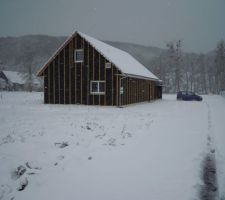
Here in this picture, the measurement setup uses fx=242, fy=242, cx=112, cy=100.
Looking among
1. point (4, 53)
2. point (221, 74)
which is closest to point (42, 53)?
point (4, 53)

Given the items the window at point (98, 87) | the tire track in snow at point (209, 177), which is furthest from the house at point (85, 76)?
the tire track in snow at point (209, 177)

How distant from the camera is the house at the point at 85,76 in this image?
22.9 metres

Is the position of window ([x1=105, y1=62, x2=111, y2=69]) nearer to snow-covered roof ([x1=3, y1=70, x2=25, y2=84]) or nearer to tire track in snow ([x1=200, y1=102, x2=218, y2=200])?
tire track in snow ([x1=200, y1=102, x2=218, y2=200])

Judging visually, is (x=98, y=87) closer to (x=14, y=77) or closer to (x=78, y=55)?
(x=78, y=55)

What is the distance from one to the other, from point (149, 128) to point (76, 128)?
3353 mm

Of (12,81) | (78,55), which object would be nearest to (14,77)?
(12,81)

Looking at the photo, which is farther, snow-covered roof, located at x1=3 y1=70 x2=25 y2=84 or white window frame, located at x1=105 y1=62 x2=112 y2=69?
snow-covered roof, located at x1=3 y1=70 x2=25 y2=84

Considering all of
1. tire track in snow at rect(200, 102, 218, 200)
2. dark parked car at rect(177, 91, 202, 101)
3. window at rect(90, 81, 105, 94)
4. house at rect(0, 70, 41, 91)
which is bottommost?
tire track in snow at rect(200, 102, 218, 200)

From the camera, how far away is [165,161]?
650 cm

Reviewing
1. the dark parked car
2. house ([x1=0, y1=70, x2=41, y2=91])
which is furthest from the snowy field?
house ([x1=0, y1=70, x2=41, y2=91])

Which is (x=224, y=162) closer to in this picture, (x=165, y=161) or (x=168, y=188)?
(x=165, y=161)

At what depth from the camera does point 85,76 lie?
23797mm

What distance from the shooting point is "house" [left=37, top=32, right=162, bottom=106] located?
75.0 feet

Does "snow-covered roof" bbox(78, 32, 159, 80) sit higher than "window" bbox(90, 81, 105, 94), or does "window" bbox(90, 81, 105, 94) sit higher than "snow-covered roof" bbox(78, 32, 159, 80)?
"snow-covered roof" bbox(78, 32, 159, 80)
